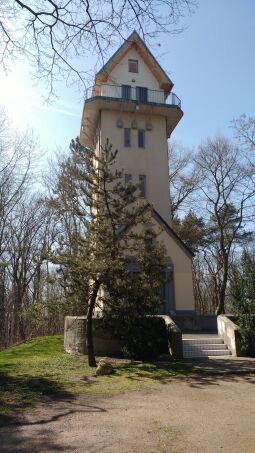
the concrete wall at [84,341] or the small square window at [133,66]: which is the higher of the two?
the small square window at [133,66]

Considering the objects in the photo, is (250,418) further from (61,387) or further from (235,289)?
(235,289)

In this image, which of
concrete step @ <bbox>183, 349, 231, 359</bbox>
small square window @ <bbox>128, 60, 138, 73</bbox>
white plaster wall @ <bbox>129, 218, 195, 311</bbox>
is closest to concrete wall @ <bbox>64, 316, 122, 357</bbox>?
concrete step @ <bbox>183, 349, 231, 359</bbox>

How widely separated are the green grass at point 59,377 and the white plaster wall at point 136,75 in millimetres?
20045

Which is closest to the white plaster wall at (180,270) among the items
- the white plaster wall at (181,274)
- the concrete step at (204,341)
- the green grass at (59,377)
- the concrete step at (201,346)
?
the white plaster wall at (181,274)

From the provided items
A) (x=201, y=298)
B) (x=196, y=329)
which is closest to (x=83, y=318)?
(x=196, y=329)

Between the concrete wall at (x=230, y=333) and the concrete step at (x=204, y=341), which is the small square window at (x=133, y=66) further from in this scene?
the concrete step at (x=204, y=341)

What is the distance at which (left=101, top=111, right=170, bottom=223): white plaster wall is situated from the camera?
2652 cm

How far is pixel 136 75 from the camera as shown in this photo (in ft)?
93.9

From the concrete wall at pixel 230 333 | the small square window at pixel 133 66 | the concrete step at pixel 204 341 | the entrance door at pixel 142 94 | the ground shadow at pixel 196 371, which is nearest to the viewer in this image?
the ground shadow at pixel 196 371

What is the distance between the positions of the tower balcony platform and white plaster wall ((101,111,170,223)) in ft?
1.78

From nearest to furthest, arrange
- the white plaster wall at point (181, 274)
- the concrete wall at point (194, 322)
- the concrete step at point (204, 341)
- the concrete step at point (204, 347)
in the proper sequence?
the concrete step at point (204, 347) → the concrete step at point (204, 341) → the concrete wall at point (194, 322) → the white plaster wall at point (181, 274)

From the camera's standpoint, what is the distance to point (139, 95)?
92.6 ft

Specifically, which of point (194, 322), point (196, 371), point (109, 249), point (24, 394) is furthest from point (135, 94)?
point (24, 394)

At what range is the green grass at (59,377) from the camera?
8.95 metres
